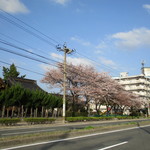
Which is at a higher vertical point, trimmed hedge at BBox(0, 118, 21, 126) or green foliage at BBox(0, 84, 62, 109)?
green foliage at BBox(0, 84, 62, 109)

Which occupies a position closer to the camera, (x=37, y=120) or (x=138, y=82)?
(x=37, y=120)

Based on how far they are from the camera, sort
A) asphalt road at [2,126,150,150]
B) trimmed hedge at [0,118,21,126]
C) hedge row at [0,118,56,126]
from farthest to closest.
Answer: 1. hedge row at [0,118,56,126]
2. trimmed hedge at [0,118,21,126]
3. asphalt road at [2,126,150,150]

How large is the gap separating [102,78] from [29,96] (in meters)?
15.1

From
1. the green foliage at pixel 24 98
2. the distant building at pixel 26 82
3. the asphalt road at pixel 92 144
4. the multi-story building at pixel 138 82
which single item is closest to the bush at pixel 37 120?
the green foliage at pixel 24 98

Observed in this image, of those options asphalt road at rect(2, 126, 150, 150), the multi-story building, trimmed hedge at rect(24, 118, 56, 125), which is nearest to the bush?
trimmed hedge at rect(24, 118, 56, 125)

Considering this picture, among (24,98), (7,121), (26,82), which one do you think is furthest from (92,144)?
(26,82)

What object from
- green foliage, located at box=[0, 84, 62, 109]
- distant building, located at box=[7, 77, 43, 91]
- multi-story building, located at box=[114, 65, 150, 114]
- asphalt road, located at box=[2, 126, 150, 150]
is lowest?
asphalt road, located at box=[2, 126, 150, 150]

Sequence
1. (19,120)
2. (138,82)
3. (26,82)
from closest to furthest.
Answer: (19,120) → (26,82) → (138,82)

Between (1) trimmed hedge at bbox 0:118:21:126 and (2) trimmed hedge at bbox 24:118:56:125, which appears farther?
(2) trimmed hedge at bbox 24:118:56:125

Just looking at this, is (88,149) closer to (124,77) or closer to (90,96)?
(90,96)

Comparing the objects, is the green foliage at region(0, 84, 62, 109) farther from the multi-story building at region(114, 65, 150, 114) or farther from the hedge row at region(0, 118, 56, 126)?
the multi-story building at region(114, 65, 150, 114)

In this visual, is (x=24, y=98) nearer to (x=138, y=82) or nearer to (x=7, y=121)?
(x=7, y=121)

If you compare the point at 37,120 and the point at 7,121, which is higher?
the point at 7,121

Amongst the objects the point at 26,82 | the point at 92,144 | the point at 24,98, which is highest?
the point at 26,82
